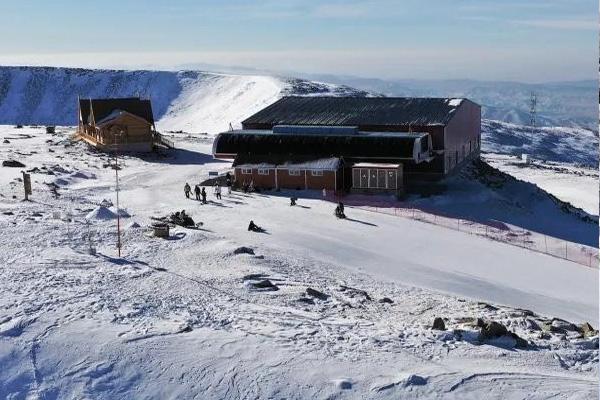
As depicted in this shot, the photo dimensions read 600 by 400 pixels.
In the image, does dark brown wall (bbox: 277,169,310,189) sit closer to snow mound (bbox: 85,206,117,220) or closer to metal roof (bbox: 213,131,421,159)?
metal roof (bbox: 213,131,421,159)

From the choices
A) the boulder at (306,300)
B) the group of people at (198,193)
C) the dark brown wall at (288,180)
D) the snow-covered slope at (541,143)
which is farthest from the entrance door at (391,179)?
the snow-covered slope at (541,143)

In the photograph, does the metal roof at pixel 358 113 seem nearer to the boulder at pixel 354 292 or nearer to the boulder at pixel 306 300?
the boulder at pixel 354 292

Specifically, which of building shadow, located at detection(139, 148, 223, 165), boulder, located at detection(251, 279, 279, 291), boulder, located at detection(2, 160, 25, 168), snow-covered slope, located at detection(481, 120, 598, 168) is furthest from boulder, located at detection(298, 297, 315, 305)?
snow-covered slope, located at detection(481, 120, 598, 168)

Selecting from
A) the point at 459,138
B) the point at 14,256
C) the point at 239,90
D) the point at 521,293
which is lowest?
the point at 521,293

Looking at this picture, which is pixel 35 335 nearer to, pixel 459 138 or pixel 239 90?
pixel 459 138

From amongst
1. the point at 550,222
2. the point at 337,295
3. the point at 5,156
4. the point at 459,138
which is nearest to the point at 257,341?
the point at 337,295

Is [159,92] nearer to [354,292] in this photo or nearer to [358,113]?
[358,113]
